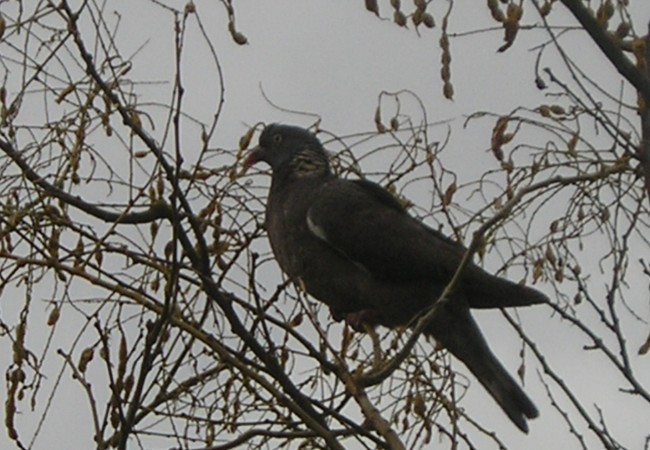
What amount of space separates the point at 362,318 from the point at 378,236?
1.22 feet

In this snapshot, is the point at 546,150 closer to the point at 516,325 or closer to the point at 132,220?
the point at 516,325

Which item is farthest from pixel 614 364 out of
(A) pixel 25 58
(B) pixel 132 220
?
(A) pixel 25 58

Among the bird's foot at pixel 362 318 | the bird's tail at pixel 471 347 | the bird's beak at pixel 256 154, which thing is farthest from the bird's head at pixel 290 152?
the bird's tail at pixel 471 347

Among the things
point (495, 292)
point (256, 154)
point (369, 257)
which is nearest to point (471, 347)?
point (495, 292)

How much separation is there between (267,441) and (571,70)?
1300 millimetres

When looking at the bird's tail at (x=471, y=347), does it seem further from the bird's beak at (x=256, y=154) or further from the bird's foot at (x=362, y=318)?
the bird's beak at (x=256, y=154)

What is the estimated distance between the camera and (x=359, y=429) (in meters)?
3.49

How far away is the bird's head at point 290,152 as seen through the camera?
218 inches

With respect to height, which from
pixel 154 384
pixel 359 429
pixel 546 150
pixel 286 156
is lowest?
pixel 359 429

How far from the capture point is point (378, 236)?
5066mm

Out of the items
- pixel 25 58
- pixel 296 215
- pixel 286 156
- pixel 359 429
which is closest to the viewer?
pixel 359 429

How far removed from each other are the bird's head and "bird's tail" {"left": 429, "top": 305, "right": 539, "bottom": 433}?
100 centimetres

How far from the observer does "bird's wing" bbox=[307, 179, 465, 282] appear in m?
5.02

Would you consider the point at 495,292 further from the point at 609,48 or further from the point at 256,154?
the point at 609,48
